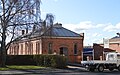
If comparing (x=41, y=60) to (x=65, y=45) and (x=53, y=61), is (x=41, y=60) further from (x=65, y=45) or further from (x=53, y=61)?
(x=65, y=45)

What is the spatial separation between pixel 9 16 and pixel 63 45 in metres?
19.7

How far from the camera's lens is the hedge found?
42.5 m

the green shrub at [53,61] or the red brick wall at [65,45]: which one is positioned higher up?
the red brick wall at [65,45]

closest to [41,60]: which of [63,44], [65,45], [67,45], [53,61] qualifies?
[53,61]

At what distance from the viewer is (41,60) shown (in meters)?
45.5

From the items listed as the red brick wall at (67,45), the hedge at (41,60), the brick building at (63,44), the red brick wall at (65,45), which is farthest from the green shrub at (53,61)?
the red brick wall at (67,45)

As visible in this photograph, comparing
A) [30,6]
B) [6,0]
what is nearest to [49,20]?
[30,6]

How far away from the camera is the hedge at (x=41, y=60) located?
139 feet

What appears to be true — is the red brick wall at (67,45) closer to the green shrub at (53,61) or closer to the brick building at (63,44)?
the brick building at (63,44)

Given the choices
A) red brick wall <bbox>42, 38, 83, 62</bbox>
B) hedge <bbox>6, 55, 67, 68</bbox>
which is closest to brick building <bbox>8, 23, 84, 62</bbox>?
red brick wall <bbox>42, 38, 83, 62</bbox>

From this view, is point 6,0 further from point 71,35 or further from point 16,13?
point 71,35

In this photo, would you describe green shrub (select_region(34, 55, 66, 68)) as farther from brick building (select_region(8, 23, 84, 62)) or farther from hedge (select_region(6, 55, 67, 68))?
brick building (select_region(8, 23, 84, 62))

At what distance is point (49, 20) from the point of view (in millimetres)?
42125

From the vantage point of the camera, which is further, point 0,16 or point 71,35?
point 71,35
